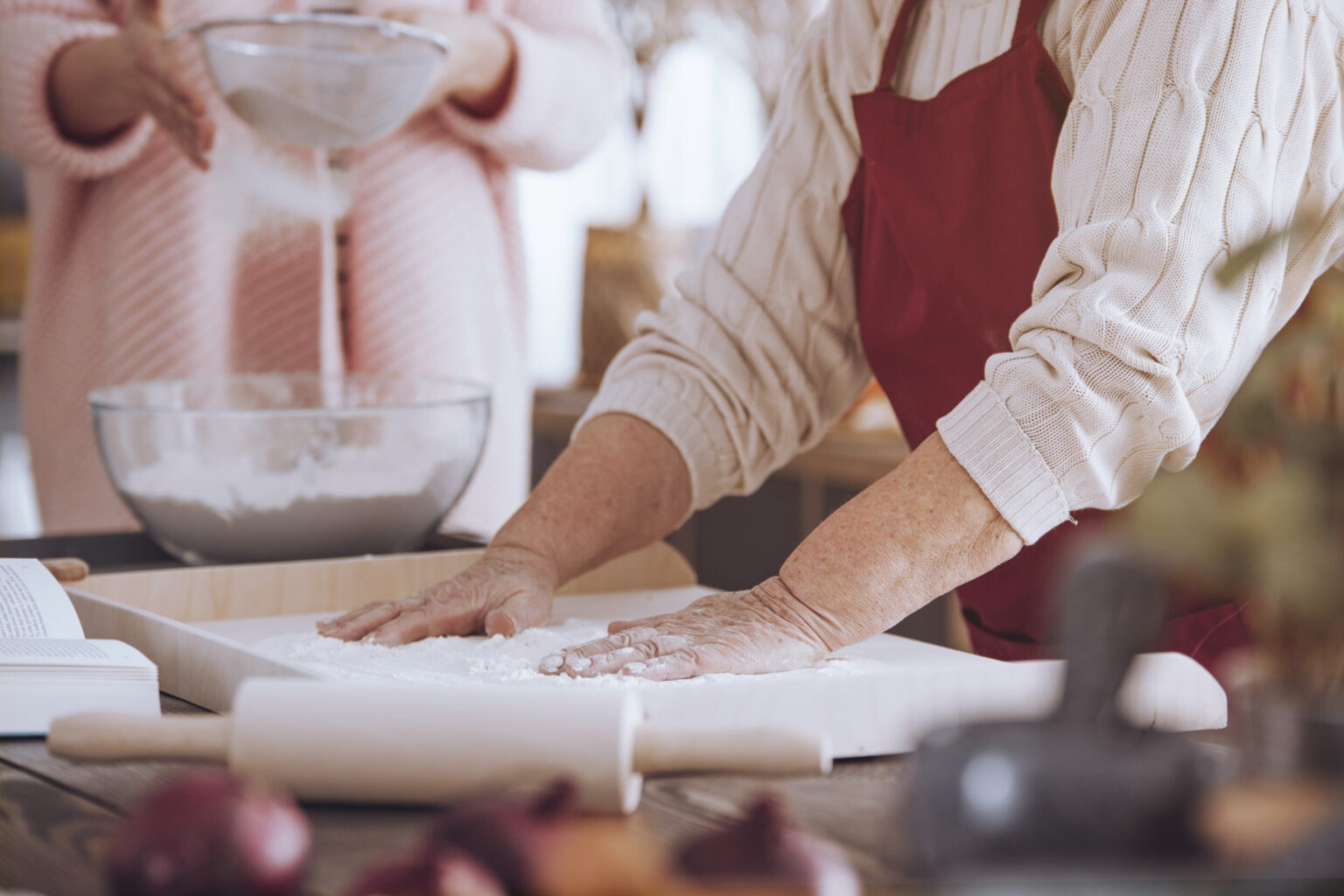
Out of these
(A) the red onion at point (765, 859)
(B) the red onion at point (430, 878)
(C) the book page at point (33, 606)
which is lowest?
(C) the book page at point (33, 606)

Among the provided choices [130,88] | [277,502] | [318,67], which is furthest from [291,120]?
[277,502]

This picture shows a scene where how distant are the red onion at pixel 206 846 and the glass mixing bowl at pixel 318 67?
1.14m

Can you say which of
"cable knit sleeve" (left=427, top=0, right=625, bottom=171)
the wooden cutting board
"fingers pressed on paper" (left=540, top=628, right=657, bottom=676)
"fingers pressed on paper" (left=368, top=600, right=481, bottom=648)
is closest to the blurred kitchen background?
"cable knit sleeve" (left=427, top=0, right=625, bottom=171)

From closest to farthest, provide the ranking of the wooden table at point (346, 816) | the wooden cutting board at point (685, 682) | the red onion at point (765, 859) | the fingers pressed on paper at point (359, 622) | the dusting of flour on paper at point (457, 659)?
the red onion at point (765, 859), the wooden table at point (346, 816), the wooden cutting board at point (685, 682), the dusting of flour on paper at point (457, 659), the fingers pressed on paper at point (359, 622)

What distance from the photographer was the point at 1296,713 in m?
0.34

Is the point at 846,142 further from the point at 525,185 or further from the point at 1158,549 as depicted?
the point at 525,185

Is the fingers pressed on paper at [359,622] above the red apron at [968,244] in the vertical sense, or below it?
below

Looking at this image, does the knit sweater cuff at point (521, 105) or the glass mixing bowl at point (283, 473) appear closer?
the glass mixing bowl at point (283, 473)

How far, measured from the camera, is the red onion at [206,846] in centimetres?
36

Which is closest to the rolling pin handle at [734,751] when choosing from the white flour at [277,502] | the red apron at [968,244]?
the red apron at [968,244]

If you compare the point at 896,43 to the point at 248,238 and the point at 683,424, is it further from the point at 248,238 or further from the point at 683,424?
the point at 248,238

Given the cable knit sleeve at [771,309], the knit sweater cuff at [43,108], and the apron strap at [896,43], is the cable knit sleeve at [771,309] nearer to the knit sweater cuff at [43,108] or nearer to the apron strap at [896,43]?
the apron strap at [896,43]

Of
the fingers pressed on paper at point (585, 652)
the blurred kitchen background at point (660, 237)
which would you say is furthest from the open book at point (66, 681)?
the blurred kitchen background at point (660, 237)

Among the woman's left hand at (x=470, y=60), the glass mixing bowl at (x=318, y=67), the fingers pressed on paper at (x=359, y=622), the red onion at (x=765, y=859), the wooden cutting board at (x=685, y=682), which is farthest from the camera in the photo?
the woman's left hand at (x=470, y=60)
